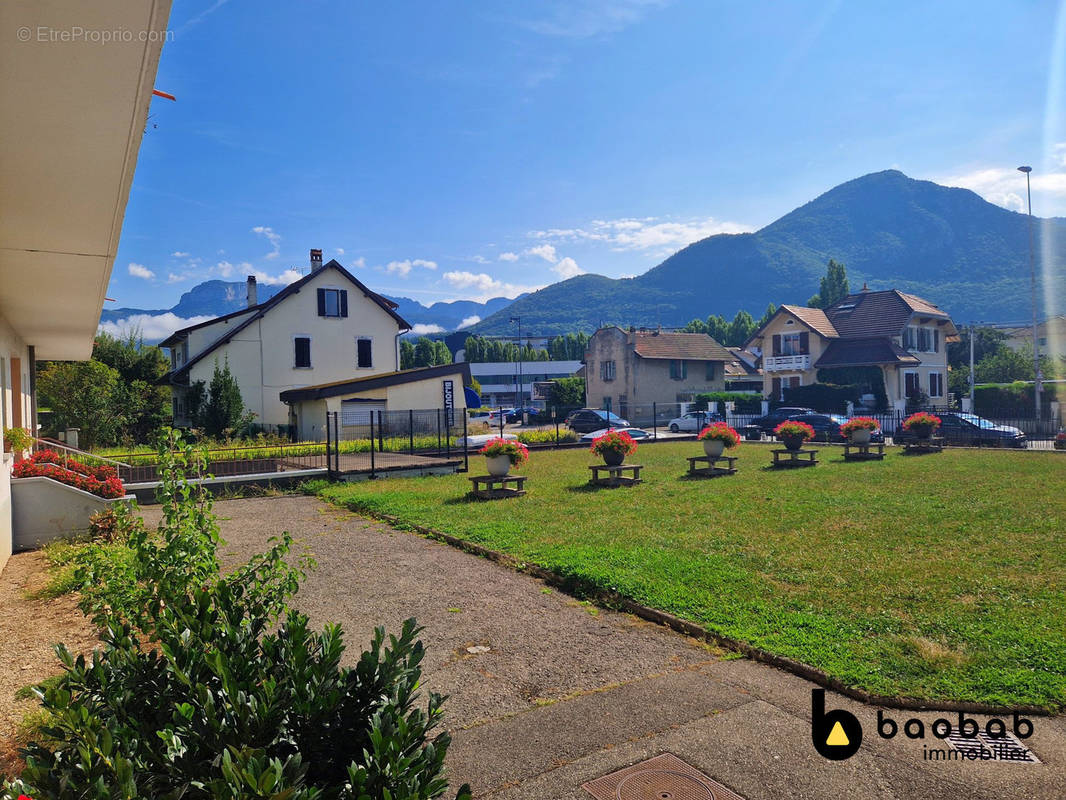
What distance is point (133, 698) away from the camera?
2.63m

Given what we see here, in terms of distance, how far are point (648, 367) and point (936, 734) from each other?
4845 centimetres

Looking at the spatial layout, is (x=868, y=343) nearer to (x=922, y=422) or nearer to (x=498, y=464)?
(x=922, y=422)

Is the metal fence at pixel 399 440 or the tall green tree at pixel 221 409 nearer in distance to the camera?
the metal fence at pixel 399 440

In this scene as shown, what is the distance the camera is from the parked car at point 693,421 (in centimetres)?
3856

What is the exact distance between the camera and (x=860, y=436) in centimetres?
2117

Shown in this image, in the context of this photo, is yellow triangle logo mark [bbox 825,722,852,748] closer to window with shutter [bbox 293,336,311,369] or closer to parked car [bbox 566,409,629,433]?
window with shutter [bbox 293,336,311,369]

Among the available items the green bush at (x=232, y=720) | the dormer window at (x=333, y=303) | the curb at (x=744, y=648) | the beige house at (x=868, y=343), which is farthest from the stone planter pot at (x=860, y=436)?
the dormer window at (x=333, y=303)

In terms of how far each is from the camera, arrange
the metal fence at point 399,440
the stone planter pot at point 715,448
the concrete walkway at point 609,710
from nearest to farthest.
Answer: the concrete walkway at point 609,710, the stone planter pot at point 715,448, the metal fence at point 399,440

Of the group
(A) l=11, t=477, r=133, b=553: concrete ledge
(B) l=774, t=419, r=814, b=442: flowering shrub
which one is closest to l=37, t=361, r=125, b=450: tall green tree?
(A) l=11, t=477, r=133, b=553: concrete ledge

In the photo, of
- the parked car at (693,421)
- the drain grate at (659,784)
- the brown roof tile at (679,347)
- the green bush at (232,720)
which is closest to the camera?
the green bush at (232,720)

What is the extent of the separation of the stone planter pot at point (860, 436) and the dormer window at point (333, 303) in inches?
1029

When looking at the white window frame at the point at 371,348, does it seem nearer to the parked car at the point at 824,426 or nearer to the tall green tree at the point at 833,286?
the parked car at the point at 824,426

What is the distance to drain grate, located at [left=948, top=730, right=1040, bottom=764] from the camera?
12.4 feet

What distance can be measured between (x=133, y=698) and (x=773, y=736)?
3673mm
